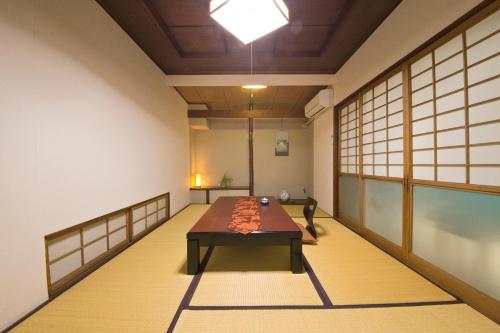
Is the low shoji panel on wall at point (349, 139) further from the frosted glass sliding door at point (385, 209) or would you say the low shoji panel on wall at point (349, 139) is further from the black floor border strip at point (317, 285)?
the black floor border strip at point (317, 285)

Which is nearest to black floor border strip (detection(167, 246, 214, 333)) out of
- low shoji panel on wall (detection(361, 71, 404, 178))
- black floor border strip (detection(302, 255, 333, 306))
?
black floor border strip (detection(302, 255, 333, 306))

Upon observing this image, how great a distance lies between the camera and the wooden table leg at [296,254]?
2.03m

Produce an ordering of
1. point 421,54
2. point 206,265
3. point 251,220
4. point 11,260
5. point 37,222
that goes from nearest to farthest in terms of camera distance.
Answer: point 11,260, point 37,222, point 421,54, point 206,265, point 251,220

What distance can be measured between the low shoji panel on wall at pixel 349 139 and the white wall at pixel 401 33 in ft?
1.32

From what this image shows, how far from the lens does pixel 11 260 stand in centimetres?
140

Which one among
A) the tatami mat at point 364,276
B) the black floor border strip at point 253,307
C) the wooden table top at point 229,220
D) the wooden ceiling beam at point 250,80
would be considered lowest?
the tatami mat at point 364,276

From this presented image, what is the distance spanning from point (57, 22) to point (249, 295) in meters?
2.80

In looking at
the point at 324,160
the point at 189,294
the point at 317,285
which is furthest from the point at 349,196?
the point at 189,294

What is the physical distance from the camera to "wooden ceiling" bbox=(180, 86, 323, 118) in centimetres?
469

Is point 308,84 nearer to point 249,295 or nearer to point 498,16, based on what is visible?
point 498,16

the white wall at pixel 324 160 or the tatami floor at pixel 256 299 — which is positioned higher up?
the white wall at pixel 324 160

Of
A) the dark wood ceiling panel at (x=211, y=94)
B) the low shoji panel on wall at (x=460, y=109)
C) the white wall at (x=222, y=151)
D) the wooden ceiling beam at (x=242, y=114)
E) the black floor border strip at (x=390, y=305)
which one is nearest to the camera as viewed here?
the low shoji panel on wall at (x=460, y=109)

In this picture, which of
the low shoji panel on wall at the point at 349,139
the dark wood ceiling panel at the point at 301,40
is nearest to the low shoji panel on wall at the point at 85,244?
the dark wood ceiling panel at the point at 301,40

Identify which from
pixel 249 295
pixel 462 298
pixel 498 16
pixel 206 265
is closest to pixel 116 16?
pixel 206 265
